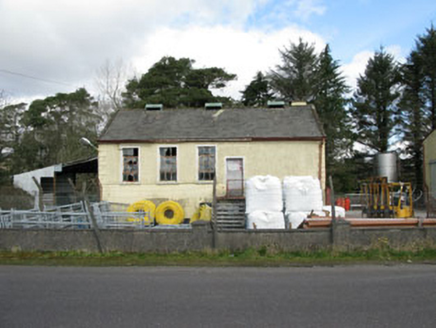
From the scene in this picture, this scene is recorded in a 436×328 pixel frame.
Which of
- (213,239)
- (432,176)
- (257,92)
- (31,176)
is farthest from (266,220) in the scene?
(257,92)

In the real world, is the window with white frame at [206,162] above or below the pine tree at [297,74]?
below

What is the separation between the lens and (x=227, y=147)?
1984 centimetres

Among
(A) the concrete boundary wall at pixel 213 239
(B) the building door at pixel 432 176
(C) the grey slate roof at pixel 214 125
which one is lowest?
(A) the concrete boundary wall at pixel 213 239

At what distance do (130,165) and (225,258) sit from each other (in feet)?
37.6

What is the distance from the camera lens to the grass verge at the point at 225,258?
9.73 meters

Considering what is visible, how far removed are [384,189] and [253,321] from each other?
13680 millimetres

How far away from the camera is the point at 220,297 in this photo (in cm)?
655

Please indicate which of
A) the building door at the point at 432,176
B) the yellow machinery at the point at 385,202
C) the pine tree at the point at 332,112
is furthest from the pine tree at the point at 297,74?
the yellow machinery at the point at 385,202

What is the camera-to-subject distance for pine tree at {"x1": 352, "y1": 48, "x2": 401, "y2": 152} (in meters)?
42.3

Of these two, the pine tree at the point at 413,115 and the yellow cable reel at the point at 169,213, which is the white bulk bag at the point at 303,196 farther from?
the pine tree at the point at 413,115

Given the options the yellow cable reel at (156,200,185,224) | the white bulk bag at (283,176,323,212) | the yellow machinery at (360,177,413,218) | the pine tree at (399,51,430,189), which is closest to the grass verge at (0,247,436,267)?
the white bulk bag at (283,176,323,212)

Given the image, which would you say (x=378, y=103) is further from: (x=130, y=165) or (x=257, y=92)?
(x=130, y=165)

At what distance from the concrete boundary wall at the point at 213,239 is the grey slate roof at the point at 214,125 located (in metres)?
9.42

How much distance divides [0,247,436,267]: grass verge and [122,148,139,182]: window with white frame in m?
9.53
